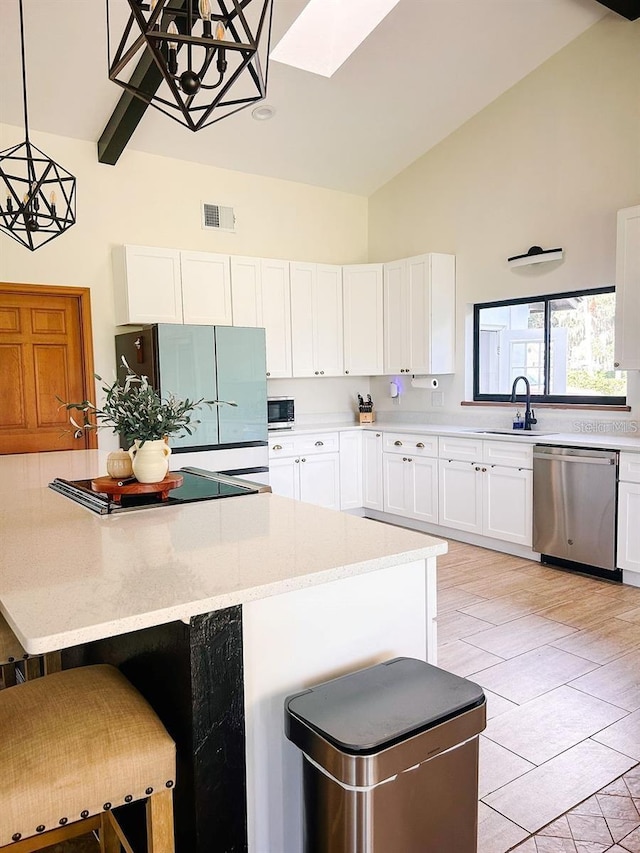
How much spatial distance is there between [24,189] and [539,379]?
13.5ft


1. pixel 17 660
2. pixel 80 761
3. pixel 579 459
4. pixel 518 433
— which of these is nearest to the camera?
pixel 80 761

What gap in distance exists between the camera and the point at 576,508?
13.5ft

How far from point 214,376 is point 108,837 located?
135 inches

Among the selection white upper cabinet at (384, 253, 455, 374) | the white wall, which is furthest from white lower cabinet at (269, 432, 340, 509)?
white upper cabinet at (384, 253, 455, 374)

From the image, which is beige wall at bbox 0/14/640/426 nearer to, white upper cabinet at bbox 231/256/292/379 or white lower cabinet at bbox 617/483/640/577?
white upper cabinet at bbox 231/256/292/379

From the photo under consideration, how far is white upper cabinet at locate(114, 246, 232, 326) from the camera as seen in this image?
4.80 m

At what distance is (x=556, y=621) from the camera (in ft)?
11.1

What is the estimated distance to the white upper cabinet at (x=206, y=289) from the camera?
5.01 metres

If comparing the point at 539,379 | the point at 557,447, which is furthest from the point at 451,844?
the point at 539,379

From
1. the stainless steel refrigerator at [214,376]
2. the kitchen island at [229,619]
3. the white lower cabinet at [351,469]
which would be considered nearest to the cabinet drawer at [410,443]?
the white lower cabinet at [351,469]

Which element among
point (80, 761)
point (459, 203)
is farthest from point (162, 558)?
point (459, 203)

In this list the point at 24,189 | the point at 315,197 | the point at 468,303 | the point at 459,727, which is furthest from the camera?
the point at 315,197

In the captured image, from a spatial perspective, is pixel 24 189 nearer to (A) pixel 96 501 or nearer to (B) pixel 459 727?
(A) pixel 96 501

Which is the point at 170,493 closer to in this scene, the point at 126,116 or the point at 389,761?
the point at 389,761
